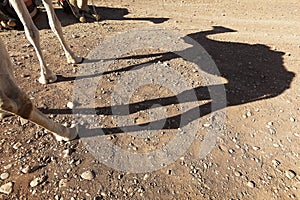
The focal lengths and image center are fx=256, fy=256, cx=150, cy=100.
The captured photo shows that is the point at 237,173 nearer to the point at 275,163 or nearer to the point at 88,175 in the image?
the point at 275,163

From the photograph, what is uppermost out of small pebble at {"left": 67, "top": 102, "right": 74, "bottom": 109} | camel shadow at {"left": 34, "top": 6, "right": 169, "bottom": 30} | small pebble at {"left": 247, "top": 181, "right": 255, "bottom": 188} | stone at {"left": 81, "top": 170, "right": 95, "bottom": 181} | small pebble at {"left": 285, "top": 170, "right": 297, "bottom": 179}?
camel shadow at {"left": 34, "top": 6, "right": 169, "bottom": 30}

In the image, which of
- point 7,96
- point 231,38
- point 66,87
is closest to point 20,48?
point 66,87

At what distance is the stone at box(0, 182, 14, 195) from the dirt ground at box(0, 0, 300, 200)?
1.3 inches

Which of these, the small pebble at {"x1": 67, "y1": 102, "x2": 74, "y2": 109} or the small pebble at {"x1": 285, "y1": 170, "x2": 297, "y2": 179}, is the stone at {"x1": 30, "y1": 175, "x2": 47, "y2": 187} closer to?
the small pebble at {"x1": 67, "y1": 102, "x2": 74, "y2": 109}

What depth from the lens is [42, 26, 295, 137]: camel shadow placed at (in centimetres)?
355

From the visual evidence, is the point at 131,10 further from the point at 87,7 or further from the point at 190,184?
the point at 190,184

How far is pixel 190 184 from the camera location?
274cm

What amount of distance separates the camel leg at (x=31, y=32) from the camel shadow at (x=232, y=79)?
2.34 feet

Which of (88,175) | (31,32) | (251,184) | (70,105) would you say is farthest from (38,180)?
(251,184)

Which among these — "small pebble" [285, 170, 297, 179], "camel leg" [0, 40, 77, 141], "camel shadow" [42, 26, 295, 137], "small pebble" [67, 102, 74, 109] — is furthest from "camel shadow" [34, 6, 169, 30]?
"small pebble" [285, 170, 297, 179]

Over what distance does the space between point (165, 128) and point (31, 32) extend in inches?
91.5

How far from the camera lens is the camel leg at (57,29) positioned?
13.0 feet

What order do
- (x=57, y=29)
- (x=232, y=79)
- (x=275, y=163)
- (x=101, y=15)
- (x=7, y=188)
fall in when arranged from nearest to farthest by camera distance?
(x=7, y=188), (x=275, y=163), (x=57, y=29), (x=232, y=79), (x=101, y=15)

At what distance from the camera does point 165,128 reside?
11.1 ft
